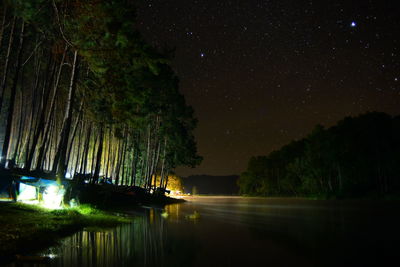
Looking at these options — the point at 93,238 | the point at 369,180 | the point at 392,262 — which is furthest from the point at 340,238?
the point at 369,180

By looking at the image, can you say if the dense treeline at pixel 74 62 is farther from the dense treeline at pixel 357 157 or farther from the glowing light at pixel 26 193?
the dense treeline at pixel 357 157

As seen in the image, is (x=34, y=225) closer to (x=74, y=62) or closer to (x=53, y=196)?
(x=53, y=196)

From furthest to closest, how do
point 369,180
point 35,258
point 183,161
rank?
1. point 369,180
2. point 183,161
3. point 35,258

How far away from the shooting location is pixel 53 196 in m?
17.6

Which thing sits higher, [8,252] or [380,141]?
[380,141]

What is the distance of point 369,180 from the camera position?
210 ft

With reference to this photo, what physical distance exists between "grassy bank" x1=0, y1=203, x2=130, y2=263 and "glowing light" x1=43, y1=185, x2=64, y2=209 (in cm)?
140

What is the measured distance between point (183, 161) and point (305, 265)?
48673 mm

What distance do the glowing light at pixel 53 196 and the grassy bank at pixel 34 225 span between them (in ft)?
4.59

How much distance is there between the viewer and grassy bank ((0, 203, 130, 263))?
8523 millimetres

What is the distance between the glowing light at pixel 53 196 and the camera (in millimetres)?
17453

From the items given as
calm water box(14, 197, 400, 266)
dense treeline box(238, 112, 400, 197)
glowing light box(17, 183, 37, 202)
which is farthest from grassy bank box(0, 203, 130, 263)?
dense treeline box(238, 112, 400, 197)

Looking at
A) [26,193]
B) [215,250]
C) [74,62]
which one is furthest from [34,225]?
[74,62]

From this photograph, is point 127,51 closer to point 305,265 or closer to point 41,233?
point 41,233
